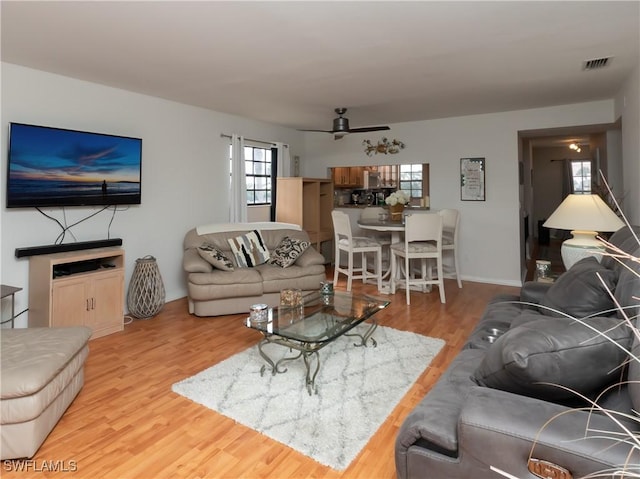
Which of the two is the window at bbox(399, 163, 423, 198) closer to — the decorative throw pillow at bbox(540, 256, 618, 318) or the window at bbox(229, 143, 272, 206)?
the window at bbox(229, 143, 272, 206)

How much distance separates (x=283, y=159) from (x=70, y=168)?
10.5 feet

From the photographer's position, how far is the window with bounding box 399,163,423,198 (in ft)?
23.6

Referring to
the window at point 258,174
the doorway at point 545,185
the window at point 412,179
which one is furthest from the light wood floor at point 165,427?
the doorway at point 545,185

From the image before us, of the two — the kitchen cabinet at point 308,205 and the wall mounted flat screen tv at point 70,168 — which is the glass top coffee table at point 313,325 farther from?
the kitchen cabinet at point 308,205

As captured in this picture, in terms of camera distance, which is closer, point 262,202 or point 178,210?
point 178,210

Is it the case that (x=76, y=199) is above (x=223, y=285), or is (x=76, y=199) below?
above

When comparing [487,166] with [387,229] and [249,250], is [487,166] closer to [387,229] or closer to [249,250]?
[387,229]

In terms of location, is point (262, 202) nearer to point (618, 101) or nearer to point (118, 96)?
point (118, 96)

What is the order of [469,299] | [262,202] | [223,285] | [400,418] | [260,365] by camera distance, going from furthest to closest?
[262,202]
[469,299]
[223,285]
[260,365]
[400,418]

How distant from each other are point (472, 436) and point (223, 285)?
10.3ft

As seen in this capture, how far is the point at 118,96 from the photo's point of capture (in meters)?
3.96

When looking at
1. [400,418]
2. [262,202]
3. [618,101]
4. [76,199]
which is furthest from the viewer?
[262,202]

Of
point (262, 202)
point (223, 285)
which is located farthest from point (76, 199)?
point (262, 202)

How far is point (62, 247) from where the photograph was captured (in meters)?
3.42
